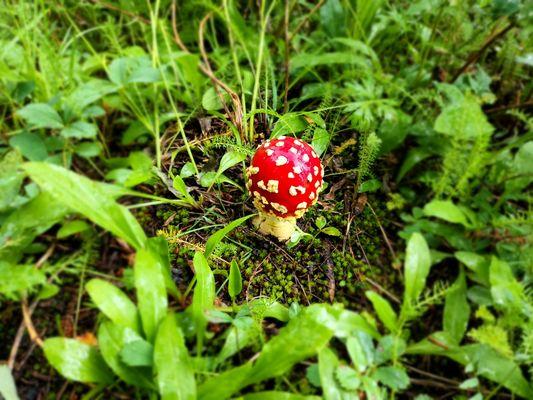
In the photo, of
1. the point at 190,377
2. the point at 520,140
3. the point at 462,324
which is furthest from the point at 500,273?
the point at 190,377

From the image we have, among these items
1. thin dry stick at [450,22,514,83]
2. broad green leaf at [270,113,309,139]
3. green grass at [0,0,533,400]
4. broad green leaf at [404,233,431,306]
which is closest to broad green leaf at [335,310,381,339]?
green grass at [0,0,533,400]

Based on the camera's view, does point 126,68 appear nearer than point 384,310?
No

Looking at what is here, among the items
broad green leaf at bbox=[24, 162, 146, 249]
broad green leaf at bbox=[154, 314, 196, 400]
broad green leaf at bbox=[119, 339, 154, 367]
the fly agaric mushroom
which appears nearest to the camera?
the fly agaric mushroom

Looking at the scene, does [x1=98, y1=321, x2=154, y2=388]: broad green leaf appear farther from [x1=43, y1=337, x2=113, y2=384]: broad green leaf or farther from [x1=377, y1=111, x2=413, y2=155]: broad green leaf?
[x1=377, y1=111, x2=413, y2=155]: broad green leaf

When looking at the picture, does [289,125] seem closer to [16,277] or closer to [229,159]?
[229,159]

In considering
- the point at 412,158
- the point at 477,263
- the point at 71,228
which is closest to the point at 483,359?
the point at 477,263

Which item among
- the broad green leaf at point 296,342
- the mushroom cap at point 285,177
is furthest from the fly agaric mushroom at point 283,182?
the broad green leaf at point 296,342
